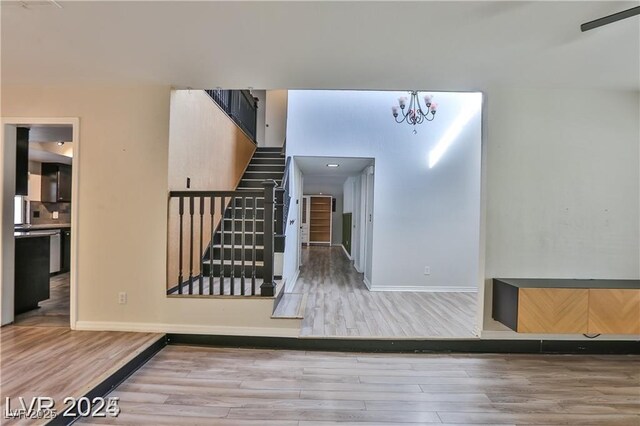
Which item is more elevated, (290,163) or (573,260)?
(290,163)

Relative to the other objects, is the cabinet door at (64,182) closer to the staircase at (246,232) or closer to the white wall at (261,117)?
the staircase at (246,232)

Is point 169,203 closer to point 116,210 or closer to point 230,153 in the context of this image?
point 116,210

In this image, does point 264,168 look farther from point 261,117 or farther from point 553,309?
point 553,309

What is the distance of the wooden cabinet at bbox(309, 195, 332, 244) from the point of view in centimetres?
1209

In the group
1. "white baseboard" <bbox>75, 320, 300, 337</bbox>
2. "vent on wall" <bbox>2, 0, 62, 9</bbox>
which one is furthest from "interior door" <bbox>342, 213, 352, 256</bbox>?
"vent on wall" <bbox>2, 0, 62, 9</bbox>

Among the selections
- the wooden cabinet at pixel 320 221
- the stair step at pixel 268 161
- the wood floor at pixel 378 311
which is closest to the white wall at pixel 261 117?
the stair step at pixel 268 161

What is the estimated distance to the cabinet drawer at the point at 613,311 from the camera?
8.56ft

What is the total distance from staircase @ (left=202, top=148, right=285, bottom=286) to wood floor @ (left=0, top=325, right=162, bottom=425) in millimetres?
998

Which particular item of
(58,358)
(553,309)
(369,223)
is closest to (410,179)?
(369,223)

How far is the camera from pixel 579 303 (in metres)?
2.61

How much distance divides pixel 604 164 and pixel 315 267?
5219 millimetres

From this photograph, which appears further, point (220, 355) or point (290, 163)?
point (290, 163)

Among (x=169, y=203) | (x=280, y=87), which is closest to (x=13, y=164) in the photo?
(x=169, y=203)

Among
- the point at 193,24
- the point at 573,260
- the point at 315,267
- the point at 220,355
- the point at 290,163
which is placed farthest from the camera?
the point at 315,267
